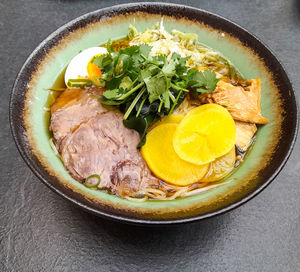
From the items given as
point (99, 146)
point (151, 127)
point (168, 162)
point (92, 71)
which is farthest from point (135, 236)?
point (92, 71)

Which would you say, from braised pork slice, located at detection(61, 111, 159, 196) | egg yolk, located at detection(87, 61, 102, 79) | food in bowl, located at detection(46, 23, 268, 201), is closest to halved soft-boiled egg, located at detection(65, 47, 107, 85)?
egg yolk, located at detection(87, 61, 102, 79)

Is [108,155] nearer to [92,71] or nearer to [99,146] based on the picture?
[99,146]

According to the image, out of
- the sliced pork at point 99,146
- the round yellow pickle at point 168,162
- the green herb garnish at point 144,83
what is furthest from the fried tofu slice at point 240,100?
the sliced pork at point 99,146

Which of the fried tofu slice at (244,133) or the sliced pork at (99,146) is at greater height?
the fried tofu slice at (244,133)

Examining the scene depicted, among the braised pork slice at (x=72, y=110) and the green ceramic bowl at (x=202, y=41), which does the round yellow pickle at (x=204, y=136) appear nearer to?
the green ceramic bowl at (x=202, y=41)

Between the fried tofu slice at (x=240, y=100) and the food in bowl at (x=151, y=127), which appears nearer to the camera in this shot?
the food in bowl at (x=151, y=127)

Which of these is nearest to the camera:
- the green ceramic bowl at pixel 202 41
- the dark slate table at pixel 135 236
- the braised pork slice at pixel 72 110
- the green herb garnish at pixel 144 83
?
the green ceramic bowl at pixel 202 41

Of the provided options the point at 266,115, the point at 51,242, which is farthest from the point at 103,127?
the point at 266,115

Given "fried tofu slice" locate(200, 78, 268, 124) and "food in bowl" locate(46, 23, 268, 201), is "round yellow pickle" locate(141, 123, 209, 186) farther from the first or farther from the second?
"fried tofu slice" locate(200, 78, 268, 124)
